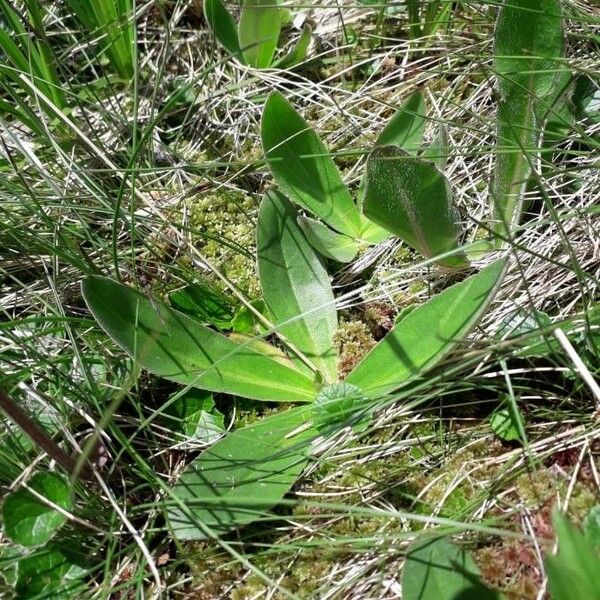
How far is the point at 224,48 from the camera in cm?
194

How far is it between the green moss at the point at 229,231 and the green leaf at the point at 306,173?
15 cm

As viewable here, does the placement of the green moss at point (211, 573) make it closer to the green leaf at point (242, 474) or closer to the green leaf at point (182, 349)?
the green leaf at point (242, 474)

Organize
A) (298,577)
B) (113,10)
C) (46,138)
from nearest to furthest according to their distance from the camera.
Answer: (298,577)
(46,138)
(113,10)

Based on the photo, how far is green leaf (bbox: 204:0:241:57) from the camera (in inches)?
74.0

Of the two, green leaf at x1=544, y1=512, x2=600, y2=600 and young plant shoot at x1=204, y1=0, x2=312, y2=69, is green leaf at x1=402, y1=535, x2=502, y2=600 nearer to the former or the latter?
green leaf at x1=544, y1=512, x2=600, y2=600

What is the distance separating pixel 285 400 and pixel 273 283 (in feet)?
0.84

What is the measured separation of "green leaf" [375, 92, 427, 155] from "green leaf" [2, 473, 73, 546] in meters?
0.98

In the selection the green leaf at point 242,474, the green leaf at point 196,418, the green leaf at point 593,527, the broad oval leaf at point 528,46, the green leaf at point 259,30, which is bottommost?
the green leaf at point 593,527

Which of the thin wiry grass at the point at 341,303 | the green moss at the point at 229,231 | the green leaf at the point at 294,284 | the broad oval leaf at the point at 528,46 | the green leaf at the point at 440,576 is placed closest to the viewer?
the green leaf at the point at 440,576

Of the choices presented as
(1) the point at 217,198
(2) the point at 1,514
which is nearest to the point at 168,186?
(1) the point at 217,198

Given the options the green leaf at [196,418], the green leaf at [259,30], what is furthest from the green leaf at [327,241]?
the green leaf at [259,30]

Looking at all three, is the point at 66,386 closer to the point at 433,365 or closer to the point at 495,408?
the point at 433,365

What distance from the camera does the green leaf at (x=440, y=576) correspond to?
111 centimetres

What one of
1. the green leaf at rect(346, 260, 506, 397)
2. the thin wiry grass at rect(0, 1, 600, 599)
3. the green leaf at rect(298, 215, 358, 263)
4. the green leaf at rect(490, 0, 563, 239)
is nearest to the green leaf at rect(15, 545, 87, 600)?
the thin wiry grass at rect(0, 1, 600, 599)
